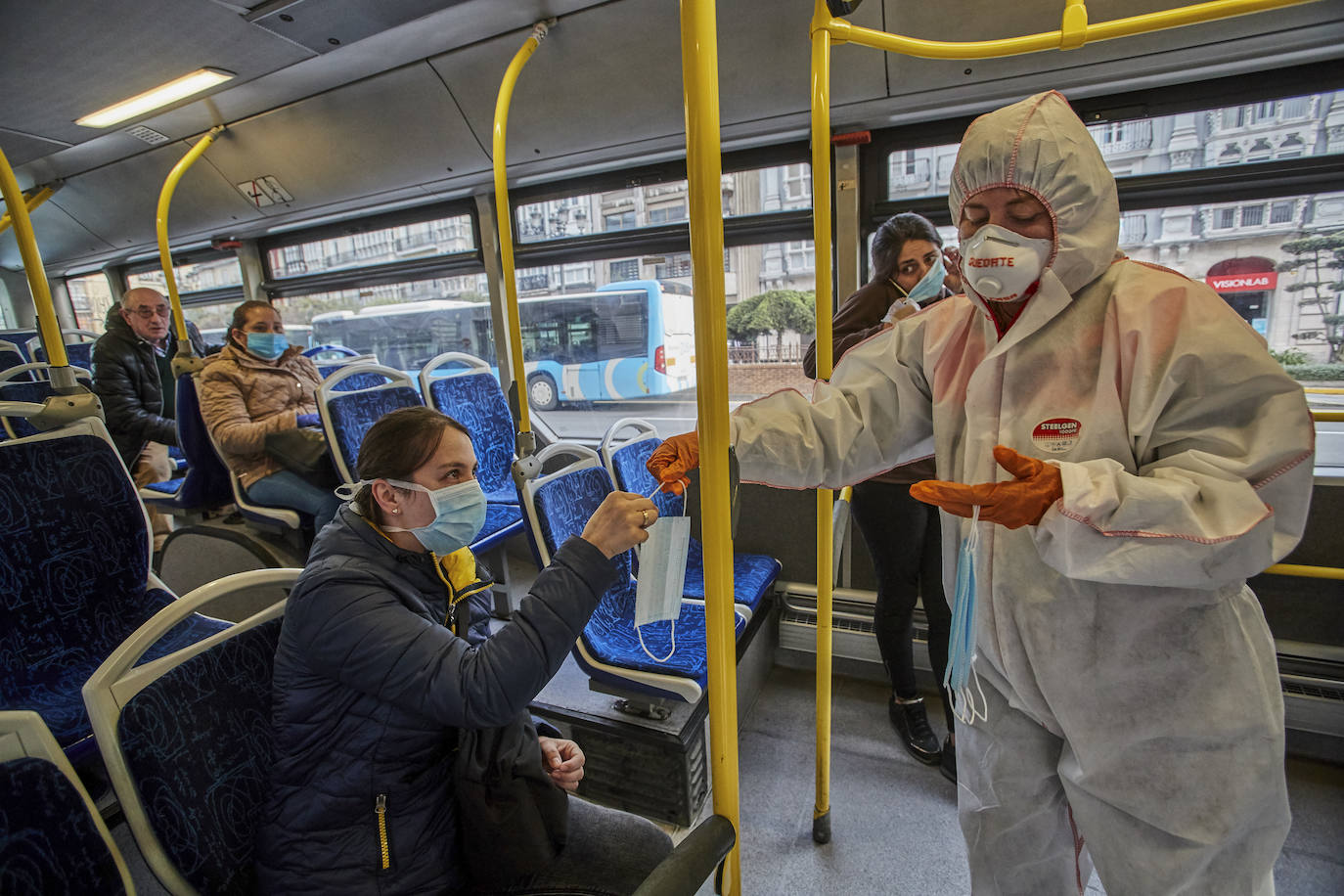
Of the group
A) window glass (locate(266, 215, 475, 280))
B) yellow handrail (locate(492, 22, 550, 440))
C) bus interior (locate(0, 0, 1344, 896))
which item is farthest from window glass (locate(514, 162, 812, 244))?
yellow handrail (locate(492, 22, 550, 440))

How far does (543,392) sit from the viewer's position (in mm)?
3988

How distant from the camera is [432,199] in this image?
3748mm

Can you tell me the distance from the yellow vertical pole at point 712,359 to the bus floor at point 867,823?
1094mm

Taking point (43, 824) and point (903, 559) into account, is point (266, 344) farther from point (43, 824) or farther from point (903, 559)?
point (903, 559)

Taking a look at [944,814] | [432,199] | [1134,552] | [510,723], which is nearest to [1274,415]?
[1134,552]

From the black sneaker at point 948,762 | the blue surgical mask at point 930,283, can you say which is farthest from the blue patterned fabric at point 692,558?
the blue surgical mask at point 930,283

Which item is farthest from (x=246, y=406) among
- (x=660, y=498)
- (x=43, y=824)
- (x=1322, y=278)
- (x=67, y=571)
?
(x=1322, y=278)

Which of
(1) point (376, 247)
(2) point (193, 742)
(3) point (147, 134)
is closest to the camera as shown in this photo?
(2) point (193, 742)

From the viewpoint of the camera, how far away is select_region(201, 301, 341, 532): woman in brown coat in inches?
107

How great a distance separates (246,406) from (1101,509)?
10.6 ft

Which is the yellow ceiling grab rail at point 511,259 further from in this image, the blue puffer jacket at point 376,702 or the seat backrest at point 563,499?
the blue puffer jacket at point 376,702

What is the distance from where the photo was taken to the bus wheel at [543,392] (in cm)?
393

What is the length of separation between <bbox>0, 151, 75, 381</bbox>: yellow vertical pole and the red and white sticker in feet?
7.27

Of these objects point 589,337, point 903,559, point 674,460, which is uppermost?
point 589,337
